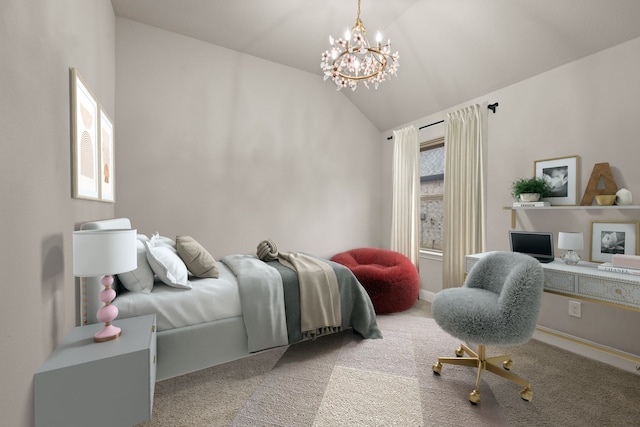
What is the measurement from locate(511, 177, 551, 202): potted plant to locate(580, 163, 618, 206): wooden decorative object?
10.9 inches

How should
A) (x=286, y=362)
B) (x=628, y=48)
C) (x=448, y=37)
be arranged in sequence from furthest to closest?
(x=448, y=37)
(x=286, y=362)
(x=628, y=48)

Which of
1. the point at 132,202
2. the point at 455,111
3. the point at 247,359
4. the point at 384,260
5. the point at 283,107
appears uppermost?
the point at 283,107

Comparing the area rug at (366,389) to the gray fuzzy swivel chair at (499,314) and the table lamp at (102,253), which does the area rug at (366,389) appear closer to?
the gray fuzzy swivel chair at (499,314)

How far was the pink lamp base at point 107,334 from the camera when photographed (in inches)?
54.4

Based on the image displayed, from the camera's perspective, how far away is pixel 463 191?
3287mm

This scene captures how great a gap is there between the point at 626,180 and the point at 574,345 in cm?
143

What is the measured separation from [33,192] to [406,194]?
3.83 metres

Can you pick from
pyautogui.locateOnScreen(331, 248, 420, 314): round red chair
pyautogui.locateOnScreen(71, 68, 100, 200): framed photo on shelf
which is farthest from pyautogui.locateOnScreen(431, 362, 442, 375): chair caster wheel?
pyautogui.locateOnScreen(71, 68, 100, 200): framed photo on shelf

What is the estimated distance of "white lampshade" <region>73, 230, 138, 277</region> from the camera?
126 centimetres

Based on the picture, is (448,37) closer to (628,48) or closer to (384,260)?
(628,48)

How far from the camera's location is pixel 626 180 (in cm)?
214

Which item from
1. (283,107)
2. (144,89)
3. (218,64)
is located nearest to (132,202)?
(144,89)

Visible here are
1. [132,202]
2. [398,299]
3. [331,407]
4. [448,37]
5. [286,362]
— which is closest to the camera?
[331,407]

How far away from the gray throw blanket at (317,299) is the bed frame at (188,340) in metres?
0.53
